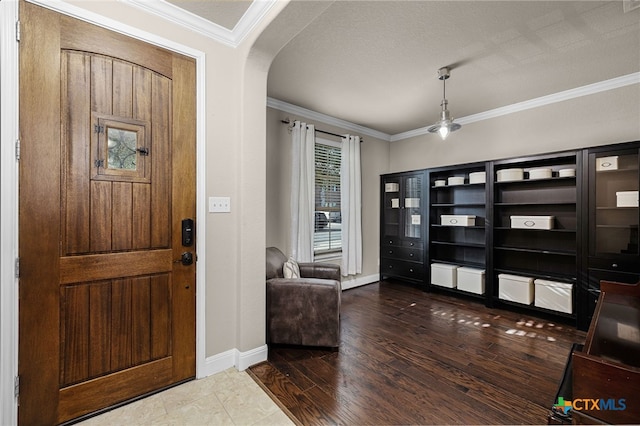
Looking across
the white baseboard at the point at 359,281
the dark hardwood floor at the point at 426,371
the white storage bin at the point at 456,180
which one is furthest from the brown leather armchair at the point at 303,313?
the white storage bin at the point at 456,180

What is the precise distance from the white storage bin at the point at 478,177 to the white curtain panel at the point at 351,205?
164cm

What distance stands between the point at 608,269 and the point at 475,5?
9.42 ft

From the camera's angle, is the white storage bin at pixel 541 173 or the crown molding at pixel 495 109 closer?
the crown molding at pixel 495 109

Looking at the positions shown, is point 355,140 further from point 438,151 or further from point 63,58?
point 63,58

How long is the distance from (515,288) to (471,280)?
0.50 m

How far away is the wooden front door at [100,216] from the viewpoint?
1.49 metres

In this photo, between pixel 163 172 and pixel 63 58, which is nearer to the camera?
pixel 63 58

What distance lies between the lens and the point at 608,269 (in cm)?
270

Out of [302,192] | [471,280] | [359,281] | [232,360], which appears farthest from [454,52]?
[359,281]

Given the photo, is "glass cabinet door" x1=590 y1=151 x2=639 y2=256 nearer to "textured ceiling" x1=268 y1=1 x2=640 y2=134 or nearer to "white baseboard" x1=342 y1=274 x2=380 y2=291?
"textured ceiling" x1=268 y1=1 x2=640 y2=134

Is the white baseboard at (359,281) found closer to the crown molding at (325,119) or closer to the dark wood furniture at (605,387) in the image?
the crown molding at (325,119)

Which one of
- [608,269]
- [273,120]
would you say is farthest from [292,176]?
[608,269]

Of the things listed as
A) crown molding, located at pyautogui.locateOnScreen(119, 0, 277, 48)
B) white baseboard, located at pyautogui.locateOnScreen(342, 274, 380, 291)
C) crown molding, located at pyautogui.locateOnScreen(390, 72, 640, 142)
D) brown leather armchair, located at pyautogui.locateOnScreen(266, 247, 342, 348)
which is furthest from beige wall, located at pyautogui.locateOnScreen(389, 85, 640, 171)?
brown leather armchair, located at pyautogui.locateOnScreen(266, 247, 342, 348)

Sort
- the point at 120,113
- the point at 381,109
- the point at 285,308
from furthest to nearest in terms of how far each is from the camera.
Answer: the point at 381,109, the point at 285,308, the point at 120,113
